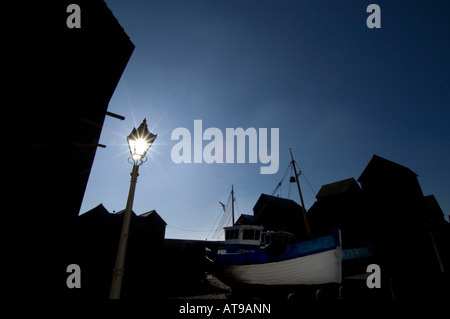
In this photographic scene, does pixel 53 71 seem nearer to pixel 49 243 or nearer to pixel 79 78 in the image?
pixel 79 78

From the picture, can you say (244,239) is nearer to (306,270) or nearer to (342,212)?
(306,270)

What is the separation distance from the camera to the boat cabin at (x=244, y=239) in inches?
653

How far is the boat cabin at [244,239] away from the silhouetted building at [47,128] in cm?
1391

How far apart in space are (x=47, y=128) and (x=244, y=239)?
15607 mm

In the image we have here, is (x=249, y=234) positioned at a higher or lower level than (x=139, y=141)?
lower

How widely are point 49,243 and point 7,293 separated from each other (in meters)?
0.86

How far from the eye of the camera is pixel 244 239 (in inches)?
660

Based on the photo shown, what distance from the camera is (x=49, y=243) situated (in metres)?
3.89

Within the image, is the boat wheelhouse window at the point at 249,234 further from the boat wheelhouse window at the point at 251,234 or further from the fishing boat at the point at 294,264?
the fishing boat at the point at 294,264

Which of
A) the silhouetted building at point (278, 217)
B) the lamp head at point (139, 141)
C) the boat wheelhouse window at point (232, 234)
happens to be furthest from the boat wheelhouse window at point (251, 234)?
the silhouetted building at point (278, 217)

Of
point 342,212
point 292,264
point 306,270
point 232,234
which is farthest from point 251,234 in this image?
point 342,212

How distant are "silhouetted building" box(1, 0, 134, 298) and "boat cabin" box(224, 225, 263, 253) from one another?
13.9 meters

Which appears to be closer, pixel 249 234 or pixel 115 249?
pixel 249 234
